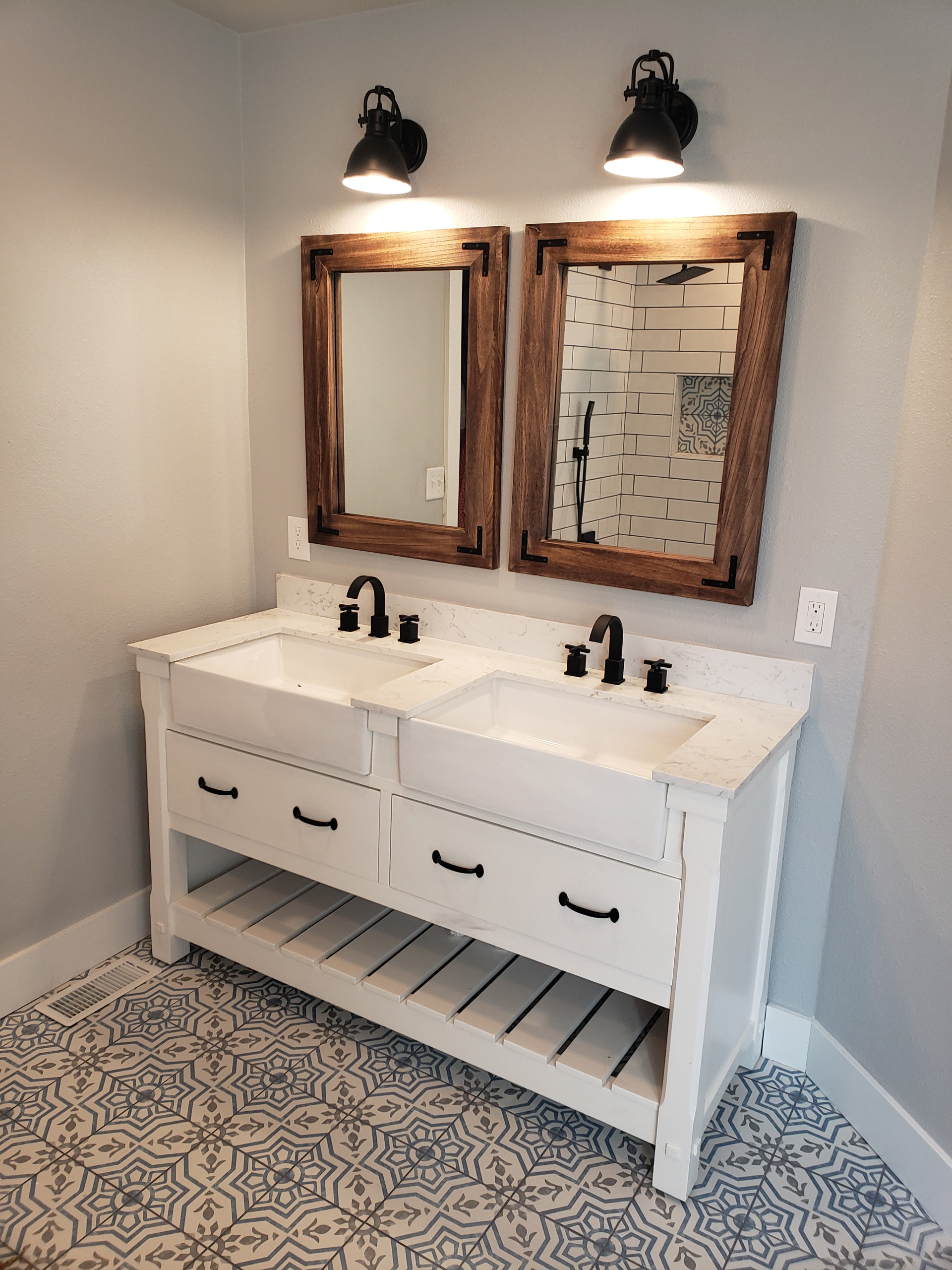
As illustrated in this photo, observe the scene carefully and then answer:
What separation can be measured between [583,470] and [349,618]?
2.46ft

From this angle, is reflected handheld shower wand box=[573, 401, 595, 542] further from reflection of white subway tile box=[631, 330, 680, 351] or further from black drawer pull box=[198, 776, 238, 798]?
black drawer pull box=[198, 776, 238, 798]

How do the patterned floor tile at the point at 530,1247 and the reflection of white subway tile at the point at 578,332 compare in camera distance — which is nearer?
the patterned floor tile at the point at 530,1247

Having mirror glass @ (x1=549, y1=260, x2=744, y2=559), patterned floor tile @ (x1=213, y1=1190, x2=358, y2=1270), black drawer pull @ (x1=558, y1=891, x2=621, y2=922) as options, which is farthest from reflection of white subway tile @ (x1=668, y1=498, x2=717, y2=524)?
patterned floor tile @ (x1=213, y1=1190, x2=358, y2=1270)

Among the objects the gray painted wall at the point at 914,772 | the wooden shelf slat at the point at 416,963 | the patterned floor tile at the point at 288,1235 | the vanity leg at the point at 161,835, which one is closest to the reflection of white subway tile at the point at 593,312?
the gray painted wall at the point at 914,772

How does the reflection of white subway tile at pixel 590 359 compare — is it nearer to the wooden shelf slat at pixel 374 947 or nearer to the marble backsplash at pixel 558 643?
the marble backsplash at pixel 558 643

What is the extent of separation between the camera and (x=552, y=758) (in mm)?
1723

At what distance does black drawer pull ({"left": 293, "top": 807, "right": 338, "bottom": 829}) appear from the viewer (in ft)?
6.79

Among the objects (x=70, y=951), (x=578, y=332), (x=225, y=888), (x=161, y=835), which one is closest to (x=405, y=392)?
(x=578, y=332)

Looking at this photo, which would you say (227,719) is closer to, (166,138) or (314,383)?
(314,383)

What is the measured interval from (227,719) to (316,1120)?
0.88 meters

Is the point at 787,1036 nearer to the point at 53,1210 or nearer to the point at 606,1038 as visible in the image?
the point at 606,1038

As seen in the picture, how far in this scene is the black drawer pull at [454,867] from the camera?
1877 mm

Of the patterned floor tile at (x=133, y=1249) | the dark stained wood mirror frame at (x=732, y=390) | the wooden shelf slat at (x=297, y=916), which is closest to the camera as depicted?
the patterned floor tile at (x=133, y=1249)

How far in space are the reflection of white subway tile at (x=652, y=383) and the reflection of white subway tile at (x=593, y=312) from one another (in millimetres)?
141
